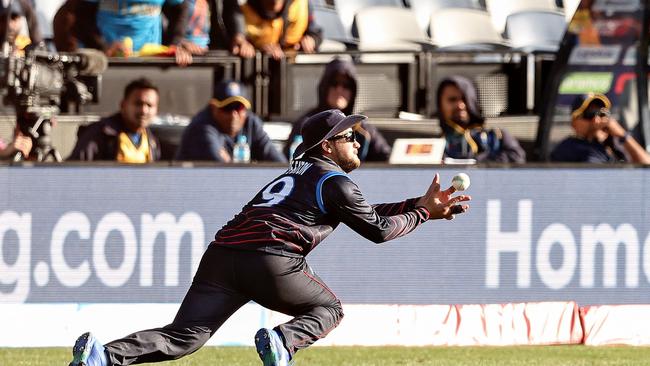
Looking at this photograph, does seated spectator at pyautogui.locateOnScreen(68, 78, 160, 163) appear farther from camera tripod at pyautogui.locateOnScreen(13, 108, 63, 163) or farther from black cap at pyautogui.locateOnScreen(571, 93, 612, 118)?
black cap at pyautogui.locateOnScreen(571, 93, 612, 118)

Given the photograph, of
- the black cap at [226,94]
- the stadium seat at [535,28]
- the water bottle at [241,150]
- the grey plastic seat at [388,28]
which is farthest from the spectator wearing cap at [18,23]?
the stadium seat at [535,28]

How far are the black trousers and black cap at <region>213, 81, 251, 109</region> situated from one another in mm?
4241

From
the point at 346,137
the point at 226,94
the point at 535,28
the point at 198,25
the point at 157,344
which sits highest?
the point at 198,25

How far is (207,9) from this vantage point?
41.3 feet

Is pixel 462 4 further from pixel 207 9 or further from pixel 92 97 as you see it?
pixel 92 97

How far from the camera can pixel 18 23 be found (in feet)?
38.8

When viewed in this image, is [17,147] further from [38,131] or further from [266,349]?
[266,349]

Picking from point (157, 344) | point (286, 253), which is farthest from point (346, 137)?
point (157, 344)

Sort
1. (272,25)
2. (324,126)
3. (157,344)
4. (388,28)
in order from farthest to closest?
(388,28), (272,25), (324,126), (157,344)

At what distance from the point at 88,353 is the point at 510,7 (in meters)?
11.0

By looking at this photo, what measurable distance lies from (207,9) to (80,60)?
76.6 inches

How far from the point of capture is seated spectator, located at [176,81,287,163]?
10906mm

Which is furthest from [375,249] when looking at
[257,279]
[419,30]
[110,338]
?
[419,30]

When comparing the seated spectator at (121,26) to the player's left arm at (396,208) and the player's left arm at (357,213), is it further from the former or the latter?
the player's left arm at (357,213)
